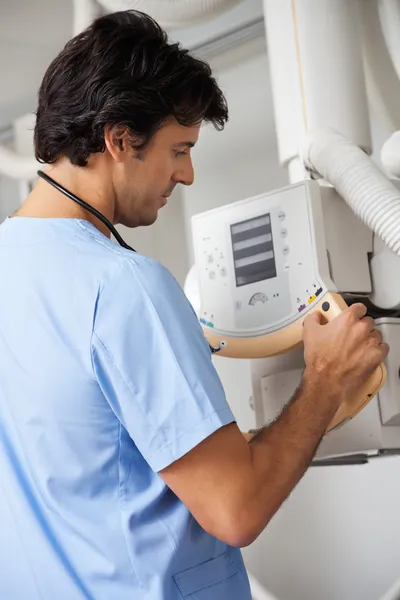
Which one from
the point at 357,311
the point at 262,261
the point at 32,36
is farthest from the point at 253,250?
the point at 32,36

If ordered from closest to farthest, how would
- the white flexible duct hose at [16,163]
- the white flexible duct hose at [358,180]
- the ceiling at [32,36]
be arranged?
1. the white flexible duct hose at [358,180]
2. the white flexible duct hose at [16,163]
3. the ceiling at [32,36]

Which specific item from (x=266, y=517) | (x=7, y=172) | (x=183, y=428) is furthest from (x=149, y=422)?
(x=7, y=172)

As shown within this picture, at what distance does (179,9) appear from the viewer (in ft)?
5.81

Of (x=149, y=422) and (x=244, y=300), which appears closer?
(x=149, y=422)

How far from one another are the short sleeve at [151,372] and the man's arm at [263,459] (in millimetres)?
24

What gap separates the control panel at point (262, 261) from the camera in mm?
1422

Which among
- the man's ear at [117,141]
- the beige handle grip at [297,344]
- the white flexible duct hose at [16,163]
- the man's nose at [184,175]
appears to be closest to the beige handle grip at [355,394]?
the beige handle grip at [297,344]

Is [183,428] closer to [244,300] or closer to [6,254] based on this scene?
[6,254]

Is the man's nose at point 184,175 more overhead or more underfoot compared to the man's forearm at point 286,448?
more overhead

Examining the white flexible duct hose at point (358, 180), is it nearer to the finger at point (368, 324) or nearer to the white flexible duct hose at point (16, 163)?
the finger at point (368, 324)

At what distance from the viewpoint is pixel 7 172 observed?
242 cm

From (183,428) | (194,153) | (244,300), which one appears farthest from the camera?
(194,153)

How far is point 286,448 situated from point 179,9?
1.11 m

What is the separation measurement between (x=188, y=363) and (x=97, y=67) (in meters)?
0.42
